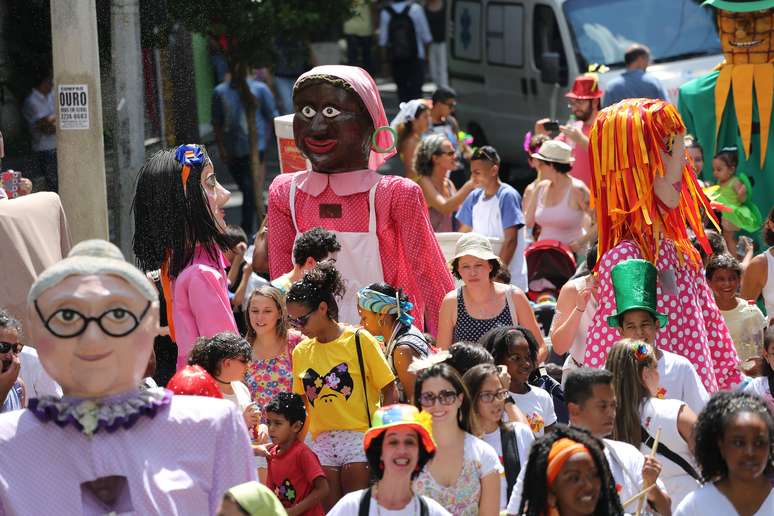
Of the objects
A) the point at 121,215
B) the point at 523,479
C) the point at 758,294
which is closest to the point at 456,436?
the point at 523,479

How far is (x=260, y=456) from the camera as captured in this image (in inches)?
256

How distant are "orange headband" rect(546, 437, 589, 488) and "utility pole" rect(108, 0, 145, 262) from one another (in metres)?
6.92

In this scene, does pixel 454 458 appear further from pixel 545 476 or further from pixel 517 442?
pixel 545 476

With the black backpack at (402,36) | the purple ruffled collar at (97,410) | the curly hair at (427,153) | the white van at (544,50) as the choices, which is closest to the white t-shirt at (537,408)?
the purple ruffled collar at (97,410)

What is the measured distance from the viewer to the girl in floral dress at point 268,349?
7.34 meters

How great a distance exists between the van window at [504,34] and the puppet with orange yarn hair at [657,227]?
31.3 feet

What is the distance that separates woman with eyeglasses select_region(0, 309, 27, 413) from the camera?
19.3ft

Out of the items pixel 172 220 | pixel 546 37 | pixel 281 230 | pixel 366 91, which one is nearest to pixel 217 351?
pixel 172 220

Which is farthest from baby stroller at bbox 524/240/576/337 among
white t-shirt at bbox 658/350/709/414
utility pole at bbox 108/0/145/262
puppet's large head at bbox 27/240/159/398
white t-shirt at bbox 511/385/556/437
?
puppet's large head at bbox 27/240/159/398

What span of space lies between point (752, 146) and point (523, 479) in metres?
7.19

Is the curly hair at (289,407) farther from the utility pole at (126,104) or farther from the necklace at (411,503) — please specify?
the utility pole at (126,104)

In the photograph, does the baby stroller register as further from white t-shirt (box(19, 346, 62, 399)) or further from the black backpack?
the black backpack

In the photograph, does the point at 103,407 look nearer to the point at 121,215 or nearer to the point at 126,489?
the point at 126,489

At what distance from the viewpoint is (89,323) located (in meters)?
4.54
